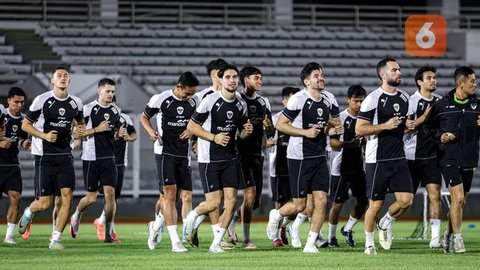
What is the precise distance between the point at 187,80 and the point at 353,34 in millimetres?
22257

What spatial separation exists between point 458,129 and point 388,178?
1343 millimetres

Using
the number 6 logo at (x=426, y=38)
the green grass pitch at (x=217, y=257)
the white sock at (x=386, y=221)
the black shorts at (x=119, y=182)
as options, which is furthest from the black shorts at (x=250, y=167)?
the number 6 logo at (x=426, y=38)

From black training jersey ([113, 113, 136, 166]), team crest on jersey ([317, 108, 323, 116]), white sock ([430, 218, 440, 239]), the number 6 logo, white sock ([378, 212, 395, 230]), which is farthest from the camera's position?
the number 6 logo

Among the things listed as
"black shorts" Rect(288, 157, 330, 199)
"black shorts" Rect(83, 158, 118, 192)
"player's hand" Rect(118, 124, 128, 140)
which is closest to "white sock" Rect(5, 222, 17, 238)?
"black shorts" Rect(83, 158, 118, 192)

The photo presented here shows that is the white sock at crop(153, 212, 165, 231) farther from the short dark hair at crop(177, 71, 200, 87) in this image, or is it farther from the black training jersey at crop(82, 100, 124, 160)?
the black training jersey at crop(82, 100, 124, 160)

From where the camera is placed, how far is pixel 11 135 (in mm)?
18812

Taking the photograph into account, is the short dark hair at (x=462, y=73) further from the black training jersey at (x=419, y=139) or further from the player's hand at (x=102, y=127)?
the player's hand at (x=102, y=127)

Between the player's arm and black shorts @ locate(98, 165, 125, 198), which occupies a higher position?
the player's arm

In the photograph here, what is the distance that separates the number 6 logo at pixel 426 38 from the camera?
37781mm

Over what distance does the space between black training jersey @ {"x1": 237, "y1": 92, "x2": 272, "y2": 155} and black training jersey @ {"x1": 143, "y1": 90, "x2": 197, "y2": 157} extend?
0.80 meters

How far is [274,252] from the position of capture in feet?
51.9

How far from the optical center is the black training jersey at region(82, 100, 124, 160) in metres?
18.7

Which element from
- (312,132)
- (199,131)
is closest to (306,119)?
(312,132)

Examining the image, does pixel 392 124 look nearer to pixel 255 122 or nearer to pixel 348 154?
pixel 255 122
